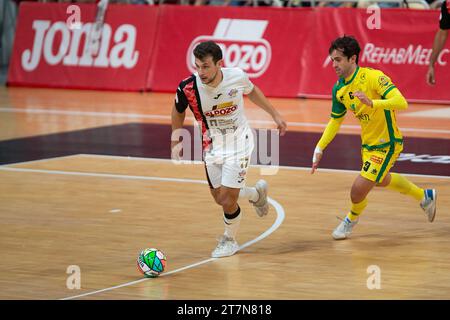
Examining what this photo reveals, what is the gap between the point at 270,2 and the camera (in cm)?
2316

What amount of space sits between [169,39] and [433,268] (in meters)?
15.3

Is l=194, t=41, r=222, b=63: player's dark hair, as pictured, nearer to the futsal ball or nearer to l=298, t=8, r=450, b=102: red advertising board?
the futsal ball

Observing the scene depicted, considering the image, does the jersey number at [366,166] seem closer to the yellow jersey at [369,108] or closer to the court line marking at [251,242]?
the yellow jersey at [369,108]

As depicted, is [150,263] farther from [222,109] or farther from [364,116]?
[364,116]

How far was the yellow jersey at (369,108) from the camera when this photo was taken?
988cm

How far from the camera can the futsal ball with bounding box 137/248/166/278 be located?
8570 mm

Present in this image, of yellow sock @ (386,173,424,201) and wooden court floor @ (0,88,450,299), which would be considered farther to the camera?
yellow sock @ (386,173,424,201)

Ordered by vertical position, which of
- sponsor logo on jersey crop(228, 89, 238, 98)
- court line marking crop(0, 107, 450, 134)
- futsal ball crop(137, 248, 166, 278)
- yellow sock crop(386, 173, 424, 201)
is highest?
court line marking crop(0, 107, 450, 134)

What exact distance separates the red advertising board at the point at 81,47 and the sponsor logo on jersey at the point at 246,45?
202 cm

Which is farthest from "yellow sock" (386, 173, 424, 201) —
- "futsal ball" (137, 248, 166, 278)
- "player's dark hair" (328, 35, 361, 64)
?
"futsal ball" (137, 248, 166, 278)

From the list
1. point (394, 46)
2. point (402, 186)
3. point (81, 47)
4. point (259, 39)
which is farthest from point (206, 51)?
point (81, 47)

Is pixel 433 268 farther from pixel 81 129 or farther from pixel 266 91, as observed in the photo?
pixel 266 91

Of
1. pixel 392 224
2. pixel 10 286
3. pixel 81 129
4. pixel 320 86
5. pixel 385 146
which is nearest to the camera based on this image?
pixel 10 286

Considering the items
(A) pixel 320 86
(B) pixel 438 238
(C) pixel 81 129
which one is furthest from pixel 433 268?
(A) pixel 320 86
